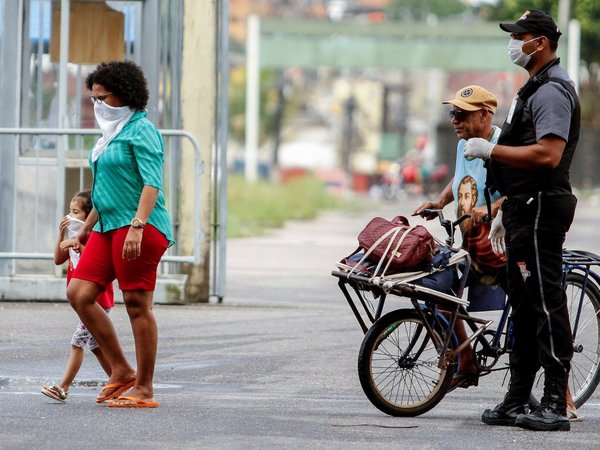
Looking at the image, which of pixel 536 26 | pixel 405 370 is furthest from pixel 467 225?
pixel 536 26

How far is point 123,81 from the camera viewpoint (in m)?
7.26

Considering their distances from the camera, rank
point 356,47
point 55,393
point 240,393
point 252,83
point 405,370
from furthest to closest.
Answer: point 356,47 < point 252,83 < point 240,393 < point 55,393 < point 405,370

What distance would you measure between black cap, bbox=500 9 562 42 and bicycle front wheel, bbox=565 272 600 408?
1.22 meters

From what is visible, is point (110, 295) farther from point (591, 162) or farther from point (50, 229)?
point (591, 162)

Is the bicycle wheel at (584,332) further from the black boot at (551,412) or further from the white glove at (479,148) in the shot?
the white glove at (479,148)

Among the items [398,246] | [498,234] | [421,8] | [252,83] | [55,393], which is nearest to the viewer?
[398,246]

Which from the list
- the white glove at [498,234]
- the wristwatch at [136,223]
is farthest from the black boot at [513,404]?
the wristwatch at [136,223]

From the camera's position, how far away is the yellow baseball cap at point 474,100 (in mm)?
6996

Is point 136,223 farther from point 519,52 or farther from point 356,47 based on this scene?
point 356,47

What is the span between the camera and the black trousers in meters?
6.72

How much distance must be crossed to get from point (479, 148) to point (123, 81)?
181 cm

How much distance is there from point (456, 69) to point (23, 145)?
3141 cm

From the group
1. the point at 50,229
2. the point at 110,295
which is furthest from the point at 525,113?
the point at 50,229

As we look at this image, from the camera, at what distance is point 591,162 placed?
47.0 m
